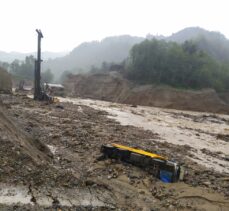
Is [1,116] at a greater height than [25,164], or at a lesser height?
greater

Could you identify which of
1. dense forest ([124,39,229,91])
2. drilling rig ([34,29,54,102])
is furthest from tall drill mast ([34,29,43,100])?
dense forest ([124,39,229,91])

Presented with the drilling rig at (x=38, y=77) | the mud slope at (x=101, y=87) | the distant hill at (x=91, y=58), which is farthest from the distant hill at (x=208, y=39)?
the drilling rig at (x=38, y=77)

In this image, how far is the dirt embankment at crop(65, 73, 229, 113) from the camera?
45.2 meters

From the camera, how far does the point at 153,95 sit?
48.1m

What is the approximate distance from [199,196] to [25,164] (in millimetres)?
3777

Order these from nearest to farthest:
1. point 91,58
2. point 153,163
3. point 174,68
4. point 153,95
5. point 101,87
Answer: point 153,163
point 153,95
point 174,68
point 101,87
point 91,58

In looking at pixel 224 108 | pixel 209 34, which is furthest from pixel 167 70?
pixel 209 34

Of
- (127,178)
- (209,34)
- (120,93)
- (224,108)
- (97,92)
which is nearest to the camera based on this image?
(127,178)

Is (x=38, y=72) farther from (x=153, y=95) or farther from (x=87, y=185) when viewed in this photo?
(x=153, y=95)

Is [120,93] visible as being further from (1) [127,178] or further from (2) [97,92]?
(1) [127,178]

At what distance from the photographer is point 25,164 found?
5.51m

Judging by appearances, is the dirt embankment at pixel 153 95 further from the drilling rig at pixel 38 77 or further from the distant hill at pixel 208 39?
the distant hill at pixel 208 39

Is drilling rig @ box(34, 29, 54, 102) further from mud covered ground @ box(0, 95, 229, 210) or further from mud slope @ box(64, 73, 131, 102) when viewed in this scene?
mud slope @ box(64, 73, 131, 102)

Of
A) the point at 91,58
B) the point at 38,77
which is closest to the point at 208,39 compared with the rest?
the point at 91,58
